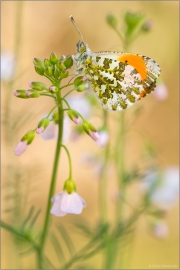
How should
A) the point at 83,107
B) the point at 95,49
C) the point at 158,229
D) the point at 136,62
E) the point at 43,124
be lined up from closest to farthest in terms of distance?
the point at 43,124 → the point at 136,62 → the point at 83,107 → the point at 158,229 → the point at 95,49

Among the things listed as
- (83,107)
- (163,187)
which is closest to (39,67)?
(83,107)

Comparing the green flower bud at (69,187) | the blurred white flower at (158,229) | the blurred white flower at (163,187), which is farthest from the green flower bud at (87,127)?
the blurred white flower at (158,229)

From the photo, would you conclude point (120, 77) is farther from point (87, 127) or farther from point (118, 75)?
point (87, 127)

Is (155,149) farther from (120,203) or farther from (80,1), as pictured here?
(80,1)

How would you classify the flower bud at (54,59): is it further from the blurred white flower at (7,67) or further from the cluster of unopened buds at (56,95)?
the blurred white flower at (7,67)

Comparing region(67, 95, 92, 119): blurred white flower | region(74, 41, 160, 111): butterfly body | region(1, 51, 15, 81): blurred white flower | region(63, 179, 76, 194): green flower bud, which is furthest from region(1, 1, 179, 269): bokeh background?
region(63, 179, 76, 194): green flower bud
